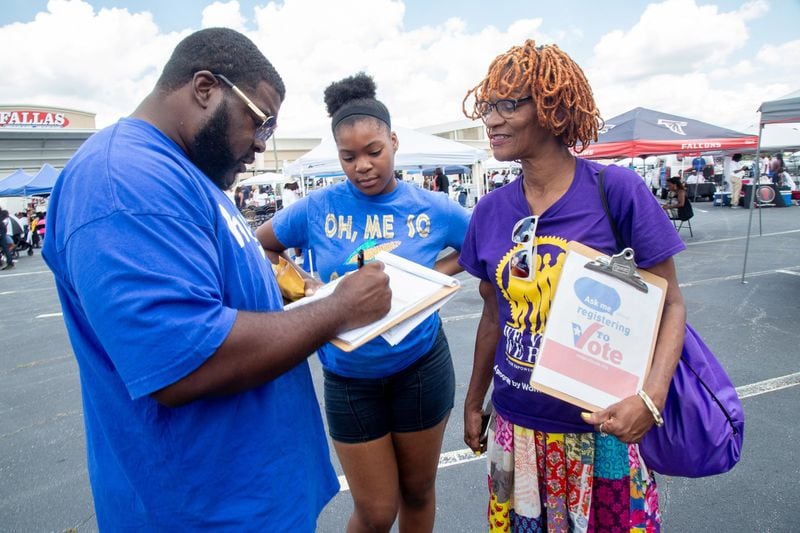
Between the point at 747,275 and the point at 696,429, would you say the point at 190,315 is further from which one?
the point at 747,275

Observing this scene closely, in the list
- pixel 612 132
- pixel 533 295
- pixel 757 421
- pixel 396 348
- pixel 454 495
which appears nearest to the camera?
pixel 533 295

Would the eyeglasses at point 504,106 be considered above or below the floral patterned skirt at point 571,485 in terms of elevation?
above

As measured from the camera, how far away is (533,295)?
155 cm

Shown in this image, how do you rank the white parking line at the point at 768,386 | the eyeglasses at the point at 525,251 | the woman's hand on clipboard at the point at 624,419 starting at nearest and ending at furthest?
the woman's hand on clipboard at the point at 624,419
the eyeglasses at the point at 525,251
the white parking line at the point at 768,386

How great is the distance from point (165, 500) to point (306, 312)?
1.74ft

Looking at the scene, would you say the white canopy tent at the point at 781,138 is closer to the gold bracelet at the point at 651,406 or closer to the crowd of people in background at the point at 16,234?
the gold bracelet at the point at 651,406

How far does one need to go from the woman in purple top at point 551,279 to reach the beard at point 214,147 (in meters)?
0.89

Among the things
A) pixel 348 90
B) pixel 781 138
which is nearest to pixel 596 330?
pixel 348 90

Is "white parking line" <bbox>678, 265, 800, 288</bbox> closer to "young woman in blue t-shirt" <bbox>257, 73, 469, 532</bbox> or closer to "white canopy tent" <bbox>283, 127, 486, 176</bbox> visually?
"white canopy tent" <bbox>283, 127, 486, 176</bbox>

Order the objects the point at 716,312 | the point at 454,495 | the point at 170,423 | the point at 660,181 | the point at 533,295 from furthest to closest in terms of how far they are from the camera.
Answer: the point at 660,181 → the point at 716,312 → the point at 454,495 → the point at 533,295 → the point at 170,423

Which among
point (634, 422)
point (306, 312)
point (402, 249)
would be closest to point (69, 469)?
point (402, 249)

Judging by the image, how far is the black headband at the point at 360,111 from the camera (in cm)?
212

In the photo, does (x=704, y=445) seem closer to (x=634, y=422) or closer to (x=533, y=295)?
(x=634, y=422)

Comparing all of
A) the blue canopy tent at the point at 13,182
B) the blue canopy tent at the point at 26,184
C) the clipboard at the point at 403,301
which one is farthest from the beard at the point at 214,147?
the blue canopy tent at the point at 13,182
